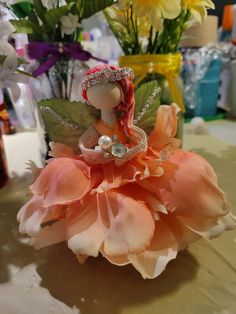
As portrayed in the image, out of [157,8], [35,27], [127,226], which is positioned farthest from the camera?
[35,27]

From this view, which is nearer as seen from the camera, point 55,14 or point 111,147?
point 111,147

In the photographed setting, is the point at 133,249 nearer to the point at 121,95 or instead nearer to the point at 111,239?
the point at 111,239

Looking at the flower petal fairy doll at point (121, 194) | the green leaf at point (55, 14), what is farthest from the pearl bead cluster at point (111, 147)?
the green leaf at point (55, 14)

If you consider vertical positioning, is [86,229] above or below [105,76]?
below

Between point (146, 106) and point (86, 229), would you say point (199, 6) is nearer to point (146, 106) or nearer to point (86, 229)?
point (146, 106)

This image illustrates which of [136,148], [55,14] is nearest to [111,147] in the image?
[136,148]

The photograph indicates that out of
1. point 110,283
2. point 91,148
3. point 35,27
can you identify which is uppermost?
point 35,27

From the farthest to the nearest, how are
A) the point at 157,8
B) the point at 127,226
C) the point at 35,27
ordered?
the point at 35,27
the point at 157,8
the point at 127,226

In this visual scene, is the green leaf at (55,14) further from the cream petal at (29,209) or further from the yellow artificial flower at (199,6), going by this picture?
the cream petal at (29,209)
